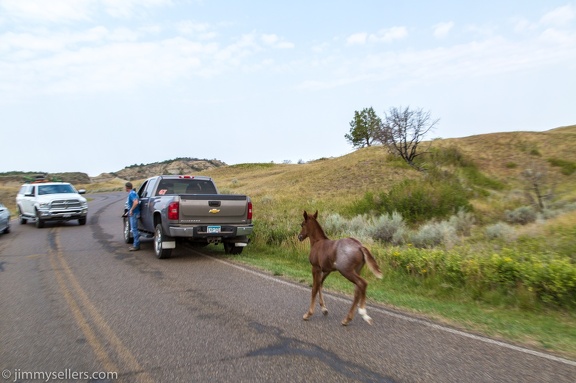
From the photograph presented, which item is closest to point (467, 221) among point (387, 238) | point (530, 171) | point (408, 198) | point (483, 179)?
point (408, 198)

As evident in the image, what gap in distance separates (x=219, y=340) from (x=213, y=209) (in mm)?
5759

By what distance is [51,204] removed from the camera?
62.7 feet

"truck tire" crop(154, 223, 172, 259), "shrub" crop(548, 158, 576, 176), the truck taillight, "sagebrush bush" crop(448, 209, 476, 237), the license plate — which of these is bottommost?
"sagebrush bush" crop(448, 209, 476, 237)

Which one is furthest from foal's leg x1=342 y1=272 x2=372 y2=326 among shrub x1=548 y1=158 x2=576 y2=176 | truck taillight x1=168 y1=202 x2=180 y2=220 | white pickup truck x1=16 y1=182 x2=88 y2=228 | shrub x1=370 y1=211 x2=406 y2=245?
shrub x1=548 y1=158 x2=576 y2=176

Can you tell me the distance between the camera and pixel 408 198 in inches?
835

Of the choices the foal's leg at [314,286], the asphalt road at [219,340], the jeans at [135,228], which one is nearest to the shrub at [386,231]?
the asphalt road at [219,340]

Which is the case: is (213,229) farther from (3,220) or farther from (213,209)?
(3,220)

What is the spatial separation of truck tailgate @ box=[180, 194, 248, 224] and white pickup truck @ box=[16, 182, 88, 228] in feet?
38.7

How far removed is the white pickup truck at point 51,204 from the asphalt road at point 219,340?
11.5 meters

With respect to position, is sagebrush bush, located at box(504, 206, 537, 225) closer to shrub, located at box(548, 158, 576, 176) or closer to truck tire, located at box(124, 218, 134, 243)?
truck tire, located at box(124, 218, 134, 243)

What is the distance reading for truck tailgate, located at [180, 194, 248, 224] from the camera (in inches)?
406

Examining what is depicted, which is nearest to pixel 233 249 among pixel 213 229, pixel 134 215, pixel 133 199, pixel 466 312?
pixel 213 229

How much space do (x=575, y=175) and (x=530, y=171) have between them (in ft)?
49.3

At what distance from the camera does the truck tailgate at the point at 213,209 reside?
10.3 metres
